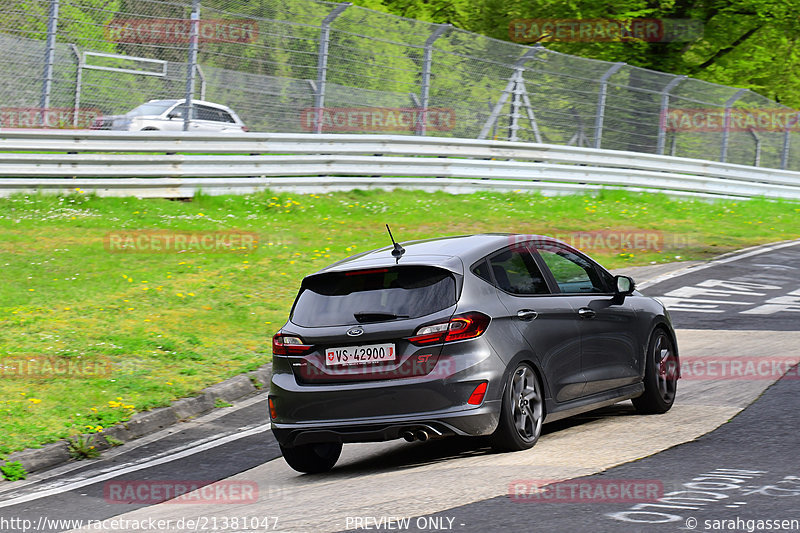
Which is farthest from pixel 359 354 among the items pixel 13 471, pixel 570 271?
pixel 13 471

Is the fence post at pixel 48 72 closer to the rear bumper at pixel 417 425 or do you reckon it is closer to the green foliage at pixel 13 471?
the green foliage at pixel 13 471

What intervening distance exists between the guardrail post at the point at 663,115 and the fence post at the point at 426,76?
7.51 m

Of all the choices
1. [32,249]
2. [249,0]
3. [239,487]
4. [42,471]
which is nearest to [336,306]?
[239,487]

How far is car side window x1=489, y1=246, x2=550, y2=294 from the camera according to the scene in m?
7.16

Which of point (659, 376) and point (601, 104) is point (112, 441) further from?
point (601, 104)

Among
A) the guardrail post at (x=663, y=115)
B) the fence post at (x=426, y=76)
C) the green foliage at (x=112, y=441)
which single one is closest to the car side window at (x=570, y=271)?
the green foliage at (x=112, y=441)

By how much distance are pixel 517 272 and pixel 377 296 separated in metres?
1.13

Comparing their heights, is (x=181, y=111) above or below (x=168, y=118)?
above

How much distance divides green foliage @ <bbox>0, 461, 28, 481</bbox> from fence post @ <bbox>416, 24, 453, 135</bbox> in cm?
1526

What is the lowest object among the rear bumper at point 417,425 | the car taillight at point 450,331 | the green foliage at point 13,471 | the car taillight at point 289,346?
the green foliage at point 13,471

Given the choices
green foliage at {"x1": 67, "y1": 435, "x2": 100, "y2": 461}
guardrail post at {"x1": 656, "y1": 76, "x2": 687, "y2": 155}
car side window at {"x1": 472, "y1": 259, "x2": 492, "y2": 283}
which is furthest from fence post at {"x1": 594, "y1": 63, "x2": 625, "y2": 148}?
green foliage at {"x1": 67, "y1": 435, "x2": 100, "y2": 461}

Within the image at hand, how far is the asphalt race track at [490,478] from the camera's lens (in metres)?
5.38

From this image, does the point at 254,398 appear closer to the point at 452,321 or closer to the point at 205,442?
the point at 205,442

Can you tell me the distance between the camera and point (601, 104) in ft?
82.8
